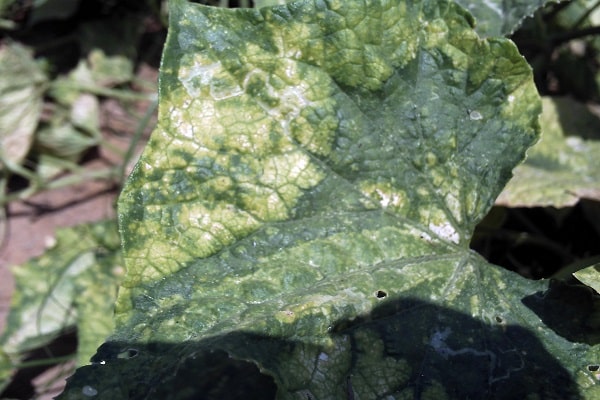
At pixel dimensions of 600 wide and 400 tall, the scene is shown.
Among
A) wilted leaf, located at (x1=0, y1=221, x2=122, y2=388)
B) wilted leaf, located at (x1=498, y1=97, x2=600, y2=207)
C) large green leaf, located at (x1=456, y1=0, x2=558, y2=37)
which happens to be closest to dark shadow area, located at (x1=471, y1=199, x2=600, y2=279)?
wilted leaf, located at (x1=498, y1=97, x2=600, y2=207)

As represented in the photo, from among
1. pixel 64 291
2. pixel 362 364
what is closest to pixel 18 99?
pixel 64 291

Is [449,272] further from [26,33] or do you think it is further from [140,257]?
[26,33]

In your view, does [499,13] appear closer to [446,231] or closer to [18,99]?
[446,231]

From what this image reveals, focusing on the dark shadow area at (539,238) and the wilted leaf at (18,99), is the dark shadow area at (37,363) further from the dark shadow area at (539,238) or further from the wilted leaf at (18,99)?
the dark shadow area at (539,238)

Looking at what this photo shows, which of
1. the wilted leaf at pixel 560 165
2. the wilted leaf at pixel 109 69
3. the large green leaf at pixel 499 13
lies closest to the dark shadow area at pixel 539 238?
the wilted leaf at pixel 560 165

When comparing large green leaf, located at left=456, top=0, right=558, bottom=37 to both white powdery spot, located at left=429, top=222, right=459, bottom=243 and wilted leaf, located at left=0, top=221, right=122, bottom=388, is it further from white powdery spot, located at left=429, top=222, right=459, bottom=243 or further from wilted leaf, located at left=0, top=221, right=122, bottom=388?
wilted leaf, located at left=0, top=221, right=122, bottom=388
